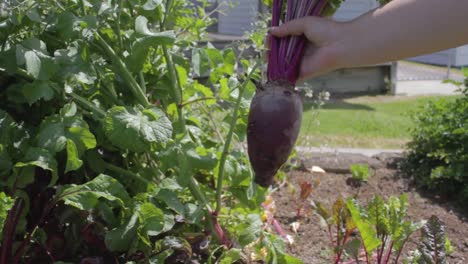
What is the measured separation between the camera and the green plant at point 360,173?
3.32 meters

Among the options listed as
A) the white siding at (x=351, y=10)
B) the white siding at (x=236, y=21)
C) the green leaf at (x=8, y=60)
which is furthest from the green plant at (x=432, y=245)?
the white siding at (x=236, y=21)

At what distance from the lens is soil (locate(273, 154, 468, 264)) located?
2.49m

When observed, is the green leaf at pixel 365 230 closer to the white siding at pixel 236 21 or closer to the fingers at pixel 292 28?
the fingers at pixel 292 28

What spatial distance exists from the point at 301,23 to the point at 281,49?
5.7 inches

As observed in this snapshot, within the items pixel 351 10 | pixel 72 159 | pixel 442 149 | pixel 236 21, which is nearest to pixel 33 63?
pixel 72 159

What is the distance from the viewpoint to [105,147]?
1.90m

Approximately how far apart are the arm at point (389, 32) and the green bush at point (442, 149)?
2.04m

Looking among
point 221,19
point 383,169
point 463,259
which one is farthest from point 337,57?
point 221,19

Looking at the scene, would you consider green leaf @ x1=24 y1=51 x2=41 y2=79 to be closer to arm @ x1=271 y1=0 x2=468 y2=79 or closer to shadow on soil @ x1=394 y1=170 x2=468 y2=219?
arm @ x1=271 y1=0 x2=468 y2=79

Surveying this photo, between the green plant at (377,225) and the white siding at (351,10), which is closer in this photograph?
the green plant at (377,225)

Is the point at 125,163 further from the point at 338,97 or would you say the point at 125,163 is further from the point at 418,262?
the point at 338,97

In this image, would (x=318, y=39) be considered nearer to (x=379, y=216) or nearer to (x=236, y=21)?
(x=379, y=216)

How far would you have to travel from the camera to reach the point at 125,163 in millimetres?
2031

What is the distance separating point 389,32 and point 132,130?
765 millimetres
